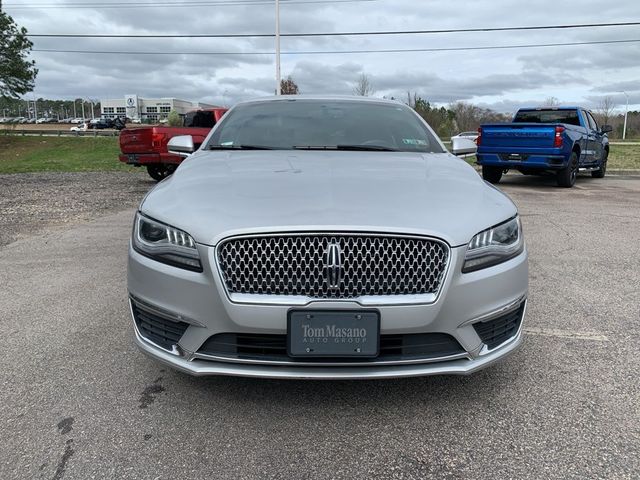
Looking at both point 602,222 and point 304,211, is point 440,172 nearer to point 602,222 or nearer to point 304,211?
point 304,211

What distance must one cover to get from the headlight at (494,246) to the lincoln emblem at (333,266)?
0.56 meters

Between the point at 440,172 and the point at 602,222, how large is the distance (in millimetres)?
6057

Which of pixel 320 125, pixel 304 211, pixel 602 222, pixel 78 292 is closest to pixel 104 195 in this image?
pixel 78 292

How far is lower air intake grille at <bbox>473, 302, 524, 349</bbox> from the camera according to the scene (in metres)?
2.60

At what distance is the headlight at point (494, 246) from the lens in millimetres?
2518

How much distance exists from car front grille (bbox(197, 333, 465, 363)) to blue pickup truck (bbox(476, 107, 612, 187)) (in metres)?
10.5

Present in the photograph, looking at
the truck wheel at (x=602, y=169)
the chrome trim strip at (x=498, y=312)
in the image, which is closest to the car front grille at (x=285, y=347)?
the chrome trim strip at (x=498, y=312)

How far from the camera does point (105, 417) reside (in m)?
2.67

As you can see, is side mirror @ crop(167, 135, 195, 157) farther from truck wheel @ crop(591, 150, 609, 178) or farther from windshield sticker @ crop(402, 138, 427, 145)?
Answer: truck wheel @ crop(591, 150, 609, 178)

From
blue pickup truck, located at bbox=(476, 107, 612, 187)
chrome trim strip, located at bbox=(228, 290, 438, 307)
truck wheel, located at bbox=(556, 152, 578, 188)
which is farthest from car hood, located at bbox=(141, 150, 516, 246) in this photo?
truck wheel, located at bbox=(556, 152, 578, 188)

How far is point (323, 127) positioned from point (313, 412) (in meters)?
2.15

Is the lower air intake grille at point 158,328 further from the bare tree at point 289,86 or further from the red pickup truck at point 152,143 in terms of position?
the bare tree at point 289,86

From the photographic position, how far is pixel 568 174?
12.5 metres

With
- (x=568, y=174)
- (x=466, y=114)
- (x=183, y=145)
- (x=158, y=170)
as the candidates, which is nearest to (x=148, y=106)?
(x=466, y=114)
